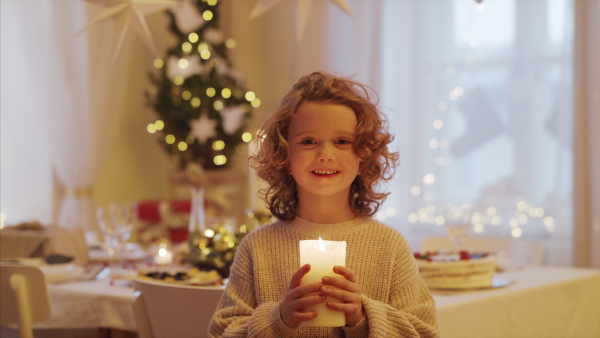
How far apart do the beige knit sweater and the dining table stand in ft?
1.52

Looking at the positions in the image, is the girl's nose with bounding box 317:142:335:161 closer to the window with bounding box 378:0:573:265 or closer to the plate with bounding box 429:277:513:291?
the plate with bounding box 429:277:513:291

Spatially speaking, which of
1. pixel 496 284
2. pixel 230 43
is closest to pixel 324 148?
pixel 496 284

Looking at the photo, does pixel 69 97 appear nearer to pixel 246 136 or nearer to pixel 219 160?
pixel 219 160

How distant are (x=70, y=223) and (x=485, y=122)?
2841mm

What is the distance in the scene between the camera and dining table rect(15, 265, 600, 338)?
187 centimetres

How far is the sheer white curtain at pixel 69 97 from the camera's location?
14.8ft

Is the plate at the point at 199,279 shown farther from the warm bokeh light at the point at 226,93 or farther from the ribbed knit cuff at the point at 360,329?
the warm bokeh light at the point at 226,93

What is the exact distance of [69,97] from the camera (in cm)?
477

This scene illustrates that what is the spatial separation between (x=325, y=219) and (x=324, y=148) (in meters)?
0.16

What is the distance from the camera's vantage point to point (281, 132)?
1.45m

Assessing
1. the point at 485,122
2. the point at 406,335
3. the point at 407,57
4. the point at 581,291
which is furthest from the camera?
the point at 407,57

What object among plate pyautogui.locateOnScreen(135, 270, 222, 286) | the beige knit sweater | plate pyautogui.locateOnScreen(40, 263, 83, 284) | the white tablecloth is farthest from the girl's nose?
plate pyautogui.locateOnScreen(40, 263, 83, 284)

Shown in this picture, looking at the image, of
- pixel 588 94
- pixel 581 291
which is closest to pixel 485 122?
pixel 588 94

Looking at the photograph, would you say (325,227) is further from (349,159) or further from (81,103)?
(81,103)
